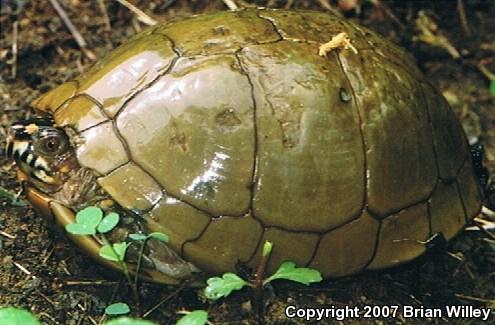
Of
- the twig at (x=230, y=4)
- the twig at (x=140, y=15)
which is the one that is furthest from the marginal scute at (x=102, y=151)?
the twig at (x=230, y=4)

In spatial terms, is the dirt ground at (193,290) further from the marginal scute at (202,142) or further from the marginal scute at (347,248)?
the marginal scute at (202,142)

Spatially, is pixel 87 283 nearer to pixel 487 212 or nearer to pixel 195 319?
pixel 195 319

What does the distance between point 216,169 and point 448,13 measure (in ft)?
7.17

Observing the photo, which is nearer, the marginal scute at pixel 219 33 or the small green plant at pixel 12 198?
the marginal scute at pixel 219 33

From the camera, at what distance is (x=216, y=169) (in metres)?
2.60

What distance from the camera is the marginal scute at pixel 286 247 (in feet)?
8.72

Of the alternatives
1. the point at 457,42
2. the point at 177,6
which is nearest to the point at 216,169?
the point at 177,6

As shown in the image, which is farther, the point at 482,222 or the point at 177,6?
the point at 177,6

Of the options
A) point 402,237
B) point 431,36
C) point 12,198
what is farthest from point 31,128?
point 431,36

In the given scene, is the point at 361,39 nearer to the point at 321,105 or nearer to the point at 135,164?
the point at 321,105

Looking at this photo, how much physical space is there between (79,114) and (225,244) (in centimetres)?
67

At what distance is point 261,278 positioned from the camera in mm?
2555

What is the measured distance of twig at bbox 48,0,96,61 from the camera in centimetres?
372

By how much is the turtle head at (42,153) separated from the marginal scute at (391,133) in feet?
3.34
